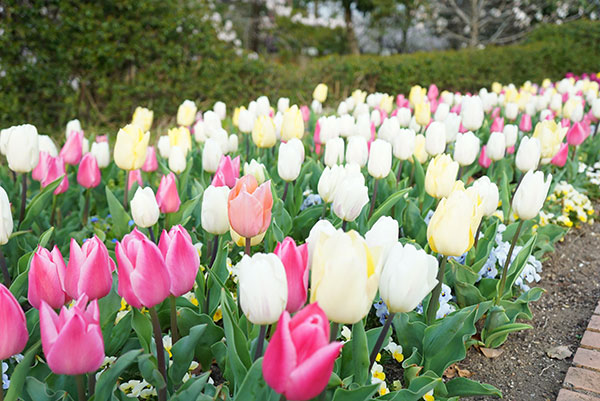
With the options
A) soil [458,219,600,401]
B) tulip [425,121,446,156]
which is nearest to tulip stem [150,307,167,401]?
soil [458,219,600,401]

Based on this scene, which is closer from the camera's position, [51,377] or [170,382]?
[51,377]

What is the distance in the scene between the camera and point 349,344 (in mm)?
1679

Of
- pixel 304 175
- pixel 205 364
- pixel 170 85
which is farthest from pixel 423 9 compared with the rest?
pixel 205 364

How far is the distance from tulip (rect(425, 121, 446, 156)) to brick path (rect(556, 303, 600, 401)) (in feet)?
3.70

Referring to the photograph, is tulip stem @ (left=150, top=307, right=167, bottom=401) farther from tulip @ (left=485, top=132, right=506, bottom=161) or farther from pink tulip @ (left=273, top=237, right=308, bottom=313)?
tulip @ (left=485, top=132, right=506, bottom=161)

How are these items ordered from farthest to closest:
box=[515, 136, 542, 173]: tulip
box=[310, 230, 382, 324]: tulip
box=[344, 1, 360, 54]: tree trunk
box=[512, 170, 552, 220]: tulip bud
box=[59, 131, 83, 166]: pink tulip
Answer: box=[344, 1, 360, 54]: tree trunk → box=[59, 131, 83, 166]: pink tulip → box=[515, 136, 542, 173]: tulip → box=[512, 170, 552, 220]: tulip bud → box=[310, 230, 382, 324]: tulip

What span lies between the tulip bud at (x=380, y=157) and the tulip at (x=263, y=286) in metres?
1.46

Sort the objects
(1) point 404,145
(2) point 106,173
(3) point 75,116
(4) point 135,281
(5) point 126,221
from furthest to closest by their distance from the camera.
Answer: (3) point 75,116 < (2) point 106,173 < (1) point 404,145 < (5) point 126,221 < (4) point 135,281

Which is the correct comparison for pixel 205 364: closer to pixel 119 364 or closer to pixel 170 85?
pixel 119 364

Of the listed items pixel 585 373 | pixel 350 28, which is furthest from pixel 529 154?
pixel 350 28

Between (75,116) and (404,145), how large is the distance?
18.2 feet

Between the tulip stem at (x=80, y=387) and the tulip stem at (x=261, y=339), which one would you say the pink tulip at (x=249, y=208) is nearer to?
the tulip stem at (x=261, y=339)

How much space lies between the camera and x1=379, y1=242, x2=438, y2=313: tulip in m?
1.30

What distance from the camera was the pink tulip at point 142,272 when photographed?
4.21ft
